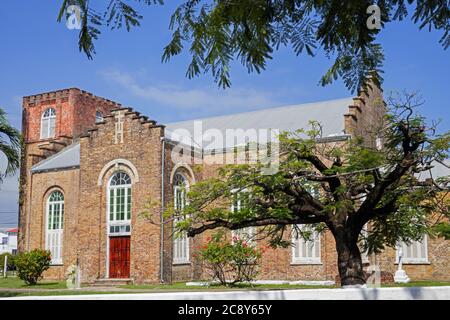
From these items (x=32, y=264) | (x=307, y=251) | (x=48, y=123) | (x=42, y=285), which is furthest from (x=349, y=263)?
(x=48, y=123)

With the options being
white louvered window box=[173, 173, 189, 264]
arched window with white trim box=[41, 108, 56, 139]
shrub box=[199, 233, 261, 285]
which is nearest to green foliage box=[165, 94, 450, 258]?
shrub box=[199, 233, 261, 285]

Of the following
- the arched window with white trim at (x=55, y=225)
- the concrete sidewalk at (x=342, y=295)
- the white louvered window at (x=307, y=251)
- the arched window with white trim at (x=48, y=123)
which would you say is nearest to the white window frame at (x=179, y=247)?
the white louvered window at (x=307, y=251)

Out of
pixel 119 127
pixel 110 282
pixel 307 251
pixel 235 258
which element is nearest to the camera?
pixel 235 258

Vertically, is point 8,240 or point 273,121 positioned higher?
point 273,121

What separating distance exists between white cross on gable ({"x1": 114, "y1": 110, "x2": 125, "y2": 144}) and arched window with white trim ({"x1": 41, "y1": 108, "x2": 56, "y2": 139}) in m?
15.9

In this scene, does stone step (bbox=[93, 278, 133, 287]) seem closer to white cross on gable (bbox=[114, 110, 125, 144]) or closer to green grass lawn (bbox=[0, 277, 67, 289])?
green grass lawn (bbox=[0, 277, 67, 289])

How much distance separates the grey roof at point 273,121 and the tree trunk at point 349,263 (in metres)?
14.4

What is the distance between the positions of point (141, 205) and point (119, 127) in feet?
Result: 13.9

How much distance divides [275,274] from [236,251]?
3.44m

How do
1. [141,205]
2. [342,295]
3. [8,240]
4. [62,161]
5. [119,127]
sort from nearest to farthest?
1. [342,295]
2. [141,205]
3. [119,127]
4. [62,161]
5. [8,240]

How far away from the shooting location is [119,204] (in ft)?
92.2

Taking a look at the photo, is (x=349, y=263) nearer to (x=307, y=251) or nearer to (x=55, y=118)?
(x=307, y=251)
